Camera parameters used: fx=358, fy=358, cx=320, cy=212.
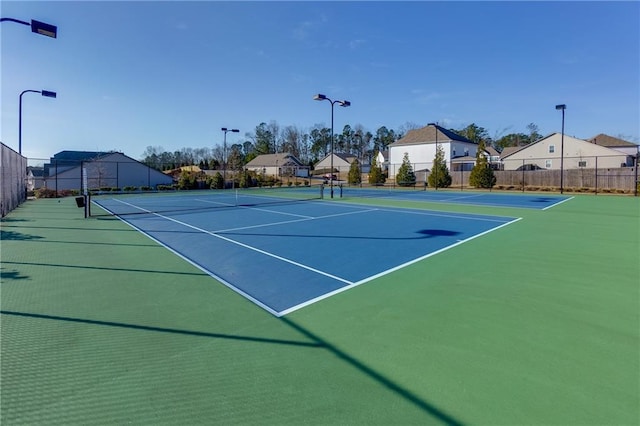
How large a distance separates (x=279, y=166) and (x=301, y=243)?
6101 cm

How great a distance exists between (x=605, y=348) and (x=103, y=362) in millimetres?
4758

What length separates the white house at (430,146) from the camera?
5100 cm

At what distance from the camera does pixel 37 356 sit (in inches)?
133

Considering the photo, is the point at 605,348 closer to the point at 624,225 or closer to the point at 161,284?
the point at 161,284

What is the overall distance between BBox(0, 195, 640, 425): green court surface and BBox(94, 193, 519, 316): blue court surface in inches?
16.8

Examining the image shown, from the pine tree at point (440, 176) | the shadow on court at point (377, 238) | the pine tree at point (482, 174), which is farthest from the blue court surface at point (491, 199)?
the pine tree at point (440, 176)

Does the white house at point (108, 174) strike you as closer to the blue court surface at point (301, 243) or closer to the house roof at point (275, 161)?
the blue court surface at point (301, 243)

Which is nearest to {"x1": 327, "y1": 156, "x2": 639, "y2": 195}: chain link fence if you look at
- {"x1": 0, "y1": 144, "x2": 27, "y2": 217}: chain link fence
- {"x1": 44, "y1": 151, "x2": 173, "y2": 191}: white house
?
{"x1": 44, "y1": 151, "x2": 173, "y2": 191}: white house

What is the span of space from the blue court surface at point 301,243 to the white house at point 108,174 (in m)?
23.8

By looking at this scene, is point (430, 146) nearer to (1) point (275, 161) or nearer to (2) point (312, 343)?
(1) point (275, 161)

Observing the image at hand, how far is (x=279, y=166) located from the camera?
68500 mm

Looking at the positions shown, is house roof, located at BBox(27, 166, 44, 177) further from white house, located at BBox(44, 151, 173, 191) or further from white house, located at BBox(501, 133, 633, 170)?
white house, located at BBox(501, 133, 633, 170)

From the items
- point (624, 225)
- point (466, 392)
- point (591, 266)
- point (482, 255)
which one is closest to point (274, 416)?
point (466, 392)

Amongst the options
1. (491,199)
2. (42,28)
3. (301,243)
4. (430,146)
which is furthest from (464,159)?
(42,28)
